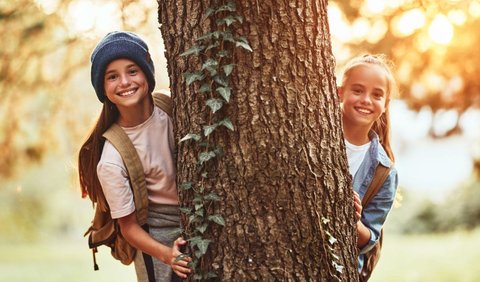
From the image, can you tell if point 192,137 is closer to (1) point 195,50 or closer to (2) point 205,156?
(2) point 205,156

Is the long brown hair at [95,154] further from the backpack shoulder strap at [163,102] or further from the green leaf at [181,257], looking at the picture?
the green leaf at [181,257]

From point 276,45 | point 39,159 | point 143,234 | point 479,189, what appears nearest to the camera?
point 276,45

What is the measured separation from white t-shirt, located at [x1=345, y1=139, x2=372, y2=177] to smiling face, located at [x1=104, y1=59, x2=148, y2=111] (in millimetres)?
897

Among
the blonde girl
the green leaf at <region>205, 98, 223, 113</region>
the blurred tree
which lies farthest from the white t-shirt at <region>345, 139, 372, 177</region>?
the blurred tree

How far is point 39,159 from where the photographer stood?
738 cm

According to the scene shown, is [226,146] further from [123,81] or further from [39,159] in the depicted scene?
[39,159]

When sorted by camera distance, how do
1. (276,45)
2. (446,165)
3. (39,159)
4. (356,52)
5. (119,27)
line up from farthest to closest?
(446,165) → (39,159) → (356,52) → (119,27) → (276,45)

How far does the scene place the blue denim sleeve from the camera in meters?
2.80

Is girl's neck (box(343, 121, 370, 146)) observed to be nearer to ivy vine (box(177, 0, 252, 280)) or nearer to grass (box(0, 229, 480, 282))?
ivy vine (box(177, 0, 252, 280))

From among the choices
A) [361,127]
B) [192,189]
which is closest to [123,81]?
[192,189]

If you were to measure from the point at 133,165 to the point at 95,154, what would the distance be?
0.66ft

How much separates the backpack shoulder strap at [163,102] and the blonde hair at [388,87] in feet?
2.61

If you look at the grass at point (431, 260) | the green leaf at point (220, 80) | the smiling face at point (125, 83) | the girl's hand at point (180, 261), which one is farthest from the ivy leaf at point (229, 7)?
the grass at point (431, 260)

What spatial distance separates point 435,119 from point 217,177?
6725mm
